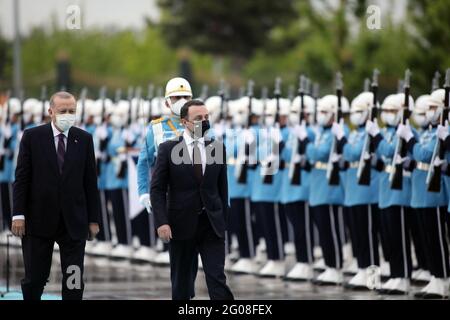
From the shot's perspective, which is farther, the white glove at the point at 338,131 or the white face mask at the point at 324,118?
the white face mask at the point at 324,118

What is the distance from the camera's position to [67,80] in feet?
121

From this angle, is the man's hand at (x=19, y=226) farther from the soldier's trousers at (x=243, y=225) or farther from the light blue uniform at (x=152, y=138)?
the soldier's trousers at (x=243, y=225)

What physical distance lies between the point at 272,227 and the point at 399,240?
9.95 ft

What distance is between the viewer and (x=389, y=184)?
51.5 ft

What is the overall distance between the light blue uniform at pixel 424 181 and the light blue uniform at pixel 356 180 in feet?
3.66

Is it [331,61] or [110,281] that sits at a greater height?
[331,61]

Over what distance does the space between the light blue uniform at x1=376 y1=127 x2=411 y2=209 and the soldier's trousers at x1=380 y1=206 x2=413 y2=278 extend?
0.09 m

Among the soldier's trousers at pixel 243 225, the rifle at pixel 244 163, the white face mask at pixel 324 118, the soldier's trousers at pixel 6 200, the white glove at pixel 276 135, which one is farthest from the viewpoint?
the soldier's trousers at pixel 6 200

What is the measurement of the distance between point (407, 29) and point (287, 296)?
70.1 feet

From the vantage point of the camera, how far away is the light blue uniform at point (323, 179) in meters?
17.0

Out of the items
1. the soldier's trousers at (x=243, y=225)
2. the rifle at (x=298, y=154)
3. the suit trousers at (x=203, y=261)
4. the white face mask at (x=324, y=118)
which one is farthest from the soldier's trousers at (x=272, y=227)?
the suit trousers at (x=203, y=261)

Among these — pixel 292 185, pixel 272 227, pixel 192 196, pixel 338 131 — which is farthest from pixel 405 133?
pixel 192 196
